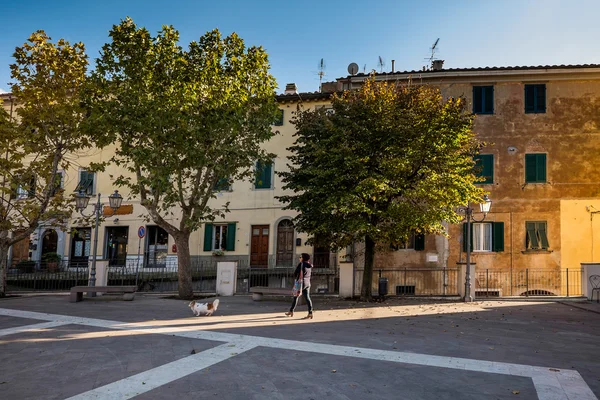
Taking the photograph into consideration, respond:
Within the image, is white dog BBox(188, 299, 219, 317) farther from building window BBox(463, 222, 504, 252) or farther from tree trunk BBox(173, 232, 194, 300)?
building window BBox(463, 222, 504, 252)

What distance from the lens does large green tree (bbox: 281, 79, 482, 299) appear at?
16.2 meters

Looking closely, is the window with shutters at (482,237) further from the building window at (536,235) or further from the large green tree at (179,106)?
the large green tree at (179,106)

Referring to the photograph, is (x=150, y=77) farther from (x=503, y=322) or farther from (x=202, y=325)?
(x=503, y=322)

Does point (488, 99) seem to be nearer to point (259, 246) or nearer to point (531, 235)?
point (531, 235)

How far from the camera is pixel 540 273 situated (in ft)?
72.9

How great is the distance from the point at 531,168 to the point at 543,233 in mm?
3142

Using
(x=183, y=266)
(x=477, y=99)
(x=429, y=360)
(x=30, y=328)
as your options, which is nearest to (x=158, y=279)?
(x=183, y=266)

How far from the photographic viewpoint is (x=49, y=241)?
105 ft

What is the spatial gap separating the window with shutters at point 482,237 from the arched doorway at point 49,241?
85.6 ft

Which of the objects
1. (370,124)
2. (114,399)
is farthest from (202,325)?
(370,124)

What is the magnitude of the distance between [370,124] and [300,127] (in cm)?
289

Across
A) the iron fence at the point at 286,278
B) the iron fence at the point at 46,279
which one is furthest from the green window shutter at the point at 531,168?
the iron fence at the point at 46,279

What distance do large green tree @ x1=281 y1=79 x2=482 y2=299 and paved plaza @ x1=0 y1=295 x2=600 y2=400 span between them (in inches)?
146

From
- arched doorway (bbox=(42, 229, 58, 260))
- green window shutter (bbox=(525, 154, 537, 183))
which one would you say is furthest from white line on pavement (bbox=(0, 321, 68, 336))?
arched doorway (bbox=(42, 229, 58, 260))
